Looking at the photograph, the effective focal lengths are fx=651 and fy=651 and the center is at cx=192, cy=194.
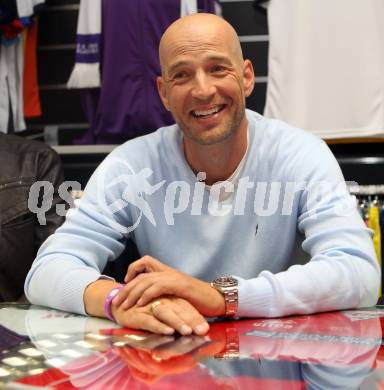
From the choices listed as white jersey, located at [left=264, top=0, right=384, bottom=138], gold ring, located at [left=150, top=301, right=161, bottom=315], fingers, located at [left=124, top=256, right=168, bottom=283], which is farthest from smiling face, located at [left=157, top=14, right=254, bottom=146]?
white jersey, located at [left=264, top=0, right=384, bottom=138]

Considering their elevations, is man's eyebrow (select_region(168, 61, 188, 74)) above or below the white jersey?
below

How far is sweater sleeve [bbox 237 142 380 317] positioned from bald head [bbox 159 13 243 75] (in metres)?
0.38

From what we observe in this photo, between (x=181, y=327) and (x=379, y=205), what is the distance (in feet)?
4.90

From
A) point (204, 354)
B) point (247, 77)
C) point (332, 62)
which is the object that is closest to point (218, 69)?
point (247, 77)

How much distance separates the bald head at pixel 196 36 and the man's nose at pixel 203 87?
0.07 m

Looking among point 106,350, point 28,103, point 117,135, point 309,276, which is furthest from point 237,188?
point 28,103

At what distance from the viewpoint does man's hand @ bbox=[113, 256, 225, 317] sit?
1.21 meters

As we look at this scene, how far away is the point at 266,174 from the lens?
162 cm

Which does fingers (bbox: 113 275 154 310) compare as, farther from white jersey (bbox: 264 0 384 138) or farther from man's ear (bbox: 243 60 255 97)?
white jersey (bbox: 264 0 384 138)

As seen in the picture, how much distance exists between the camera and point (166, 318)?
114 centimetres

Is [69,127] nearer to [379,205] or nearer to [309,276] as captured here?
[379,205]

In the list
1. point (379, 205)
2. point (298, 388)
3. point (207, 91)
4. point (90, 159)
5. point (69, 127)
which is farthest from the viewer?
point (69, 127)

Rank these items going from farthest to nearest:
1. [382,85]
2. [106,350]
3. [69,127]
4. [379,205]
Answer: [69,127]
[382,85]
[379,205]
[106,350]

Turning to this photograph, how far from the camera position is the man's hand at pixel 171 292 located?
1.21 m
